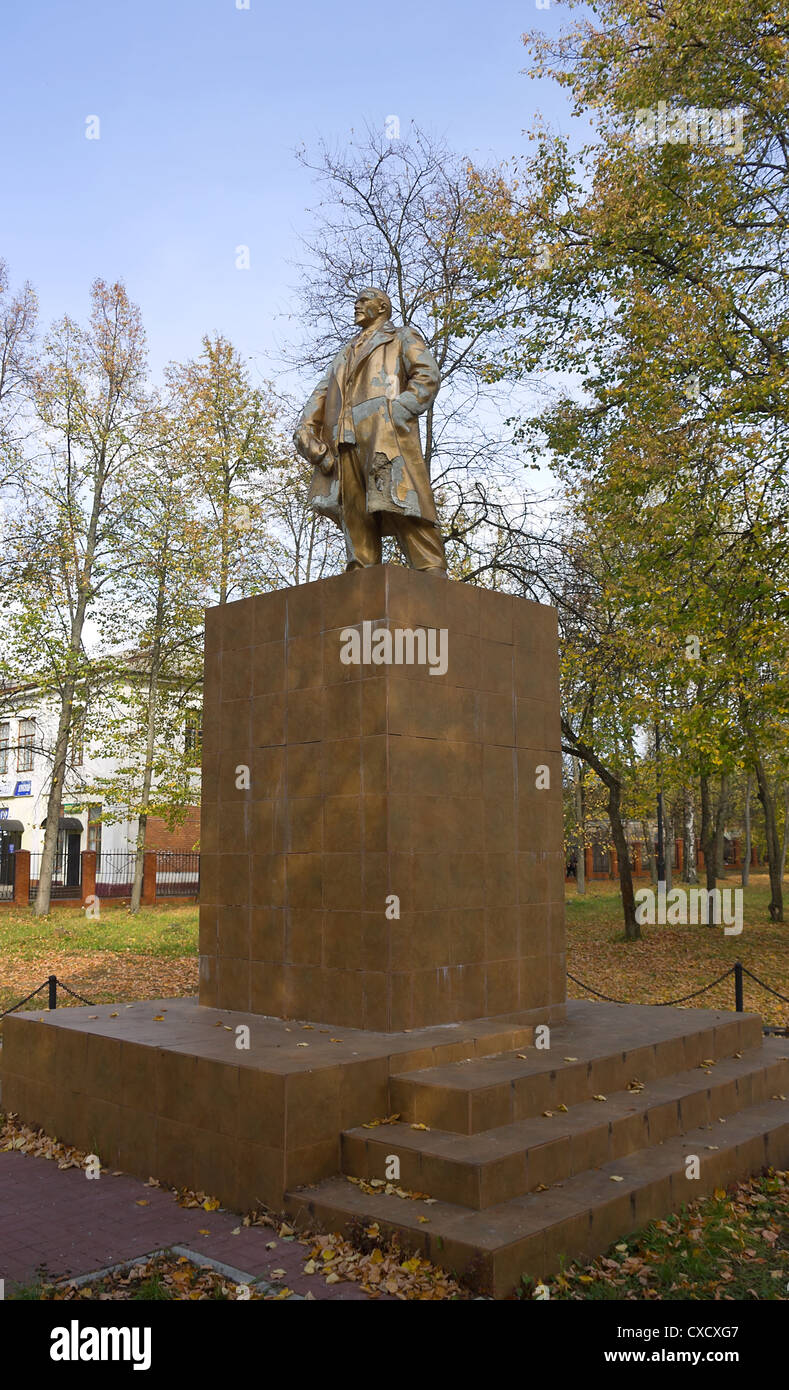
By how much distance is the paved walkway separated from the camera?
493 centimetres

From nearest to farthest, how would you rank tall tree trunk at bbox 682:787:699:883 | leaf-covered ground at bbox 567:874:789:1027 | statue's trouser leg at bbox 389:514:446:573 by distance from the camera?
statue's trouser leg at bbox 389:514:446:573
leaf-covered ground at bbox 567:874:789:1027
tall tree trunk at bbox 682:787:699:883

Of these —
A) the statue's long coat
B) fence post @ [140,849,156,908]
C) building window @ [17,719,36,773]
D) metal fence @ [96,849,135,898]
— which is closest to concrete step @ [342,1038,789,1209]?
the statue's long coat

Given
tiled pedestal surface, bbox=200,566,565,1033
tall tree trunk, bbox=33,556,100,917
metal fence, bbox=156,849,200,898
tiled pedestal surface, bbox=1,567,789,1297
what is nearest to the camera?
tiled pedestal surface, bbox=1,567,789,1297

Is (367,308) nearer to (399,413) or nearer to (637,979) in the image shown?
(399,413)

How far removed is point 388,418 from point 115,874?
26.5m

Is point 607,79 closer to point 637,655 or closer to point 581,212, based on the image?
point 581,212

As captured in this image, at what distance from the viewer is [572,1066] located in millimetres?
6430

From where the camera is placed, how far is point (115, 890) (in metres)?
30.4

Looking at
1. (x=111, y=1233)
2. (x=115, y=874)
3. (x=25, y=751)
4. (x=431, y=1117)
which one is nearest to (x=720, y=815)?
(x=115, y=874)

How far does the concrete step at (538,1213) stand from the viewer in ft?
15.2

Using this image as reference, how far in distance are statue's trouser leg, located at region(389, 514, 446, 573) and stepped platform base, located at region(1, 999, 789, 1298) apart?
342 cm

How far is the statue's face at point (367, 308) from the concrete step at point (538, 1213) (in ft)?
20.0

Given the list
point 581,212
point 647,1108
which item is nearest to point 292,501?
point 581,212

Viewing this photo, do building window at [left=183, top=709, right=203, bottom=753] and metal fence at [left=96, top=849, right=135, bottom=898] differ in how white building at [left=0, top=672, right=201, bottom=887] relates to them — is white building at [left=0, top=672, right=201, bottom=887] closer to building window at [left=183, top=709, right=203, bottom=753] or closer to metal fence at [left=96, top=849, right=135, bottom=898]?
metal fence at [left=96, top=849, right=135, bottom=898]
